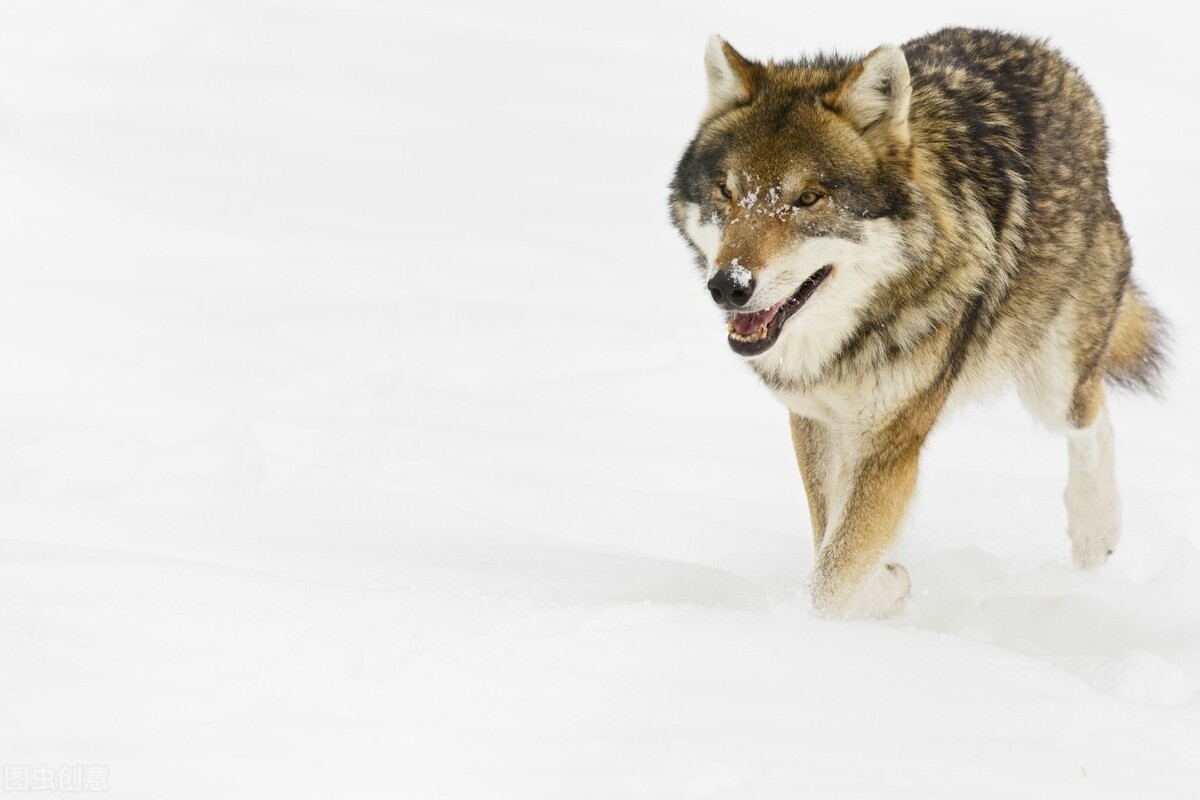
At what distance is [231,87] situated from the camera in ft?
33.0

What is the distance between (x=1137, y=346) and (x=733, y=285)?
7.74 ft

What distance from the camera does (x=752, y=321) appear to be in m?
3.32

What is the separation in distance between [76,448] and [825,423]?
99.6 inches

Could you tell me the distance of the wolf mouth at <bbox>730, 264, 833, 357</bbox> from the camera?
3.31 meters

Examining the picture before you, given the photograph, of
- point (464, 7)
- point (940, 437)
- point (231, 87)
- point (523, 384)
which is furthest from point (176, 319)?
point (464, 7)

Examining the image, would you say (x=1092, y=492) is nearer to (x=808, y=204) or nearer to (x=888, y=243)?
(x=888, y=243)

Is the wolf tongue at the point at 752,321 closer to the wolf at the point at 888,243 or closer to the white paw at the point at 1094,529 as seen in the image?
the wolf at the point at 888,243

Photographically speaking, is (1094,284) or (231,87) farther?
(231,87)

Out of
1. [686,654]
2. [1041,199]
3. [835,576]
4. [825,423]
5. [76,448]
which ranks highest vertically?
[1041,199]

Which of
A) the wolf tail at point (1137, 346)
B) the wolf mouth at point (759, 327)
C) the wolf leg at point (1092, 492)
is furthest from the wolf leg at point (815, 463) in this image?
the wolf tail at point (1137, 346)

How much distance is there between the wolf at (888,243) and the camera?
10.9 feet

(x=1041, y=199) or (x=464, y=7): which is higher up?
(x=1041, y=199)

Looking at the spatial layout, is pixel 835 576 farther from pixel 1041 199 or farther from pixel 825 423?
pixel 1041 199

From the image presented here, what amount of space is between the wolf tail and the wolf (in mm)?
477
